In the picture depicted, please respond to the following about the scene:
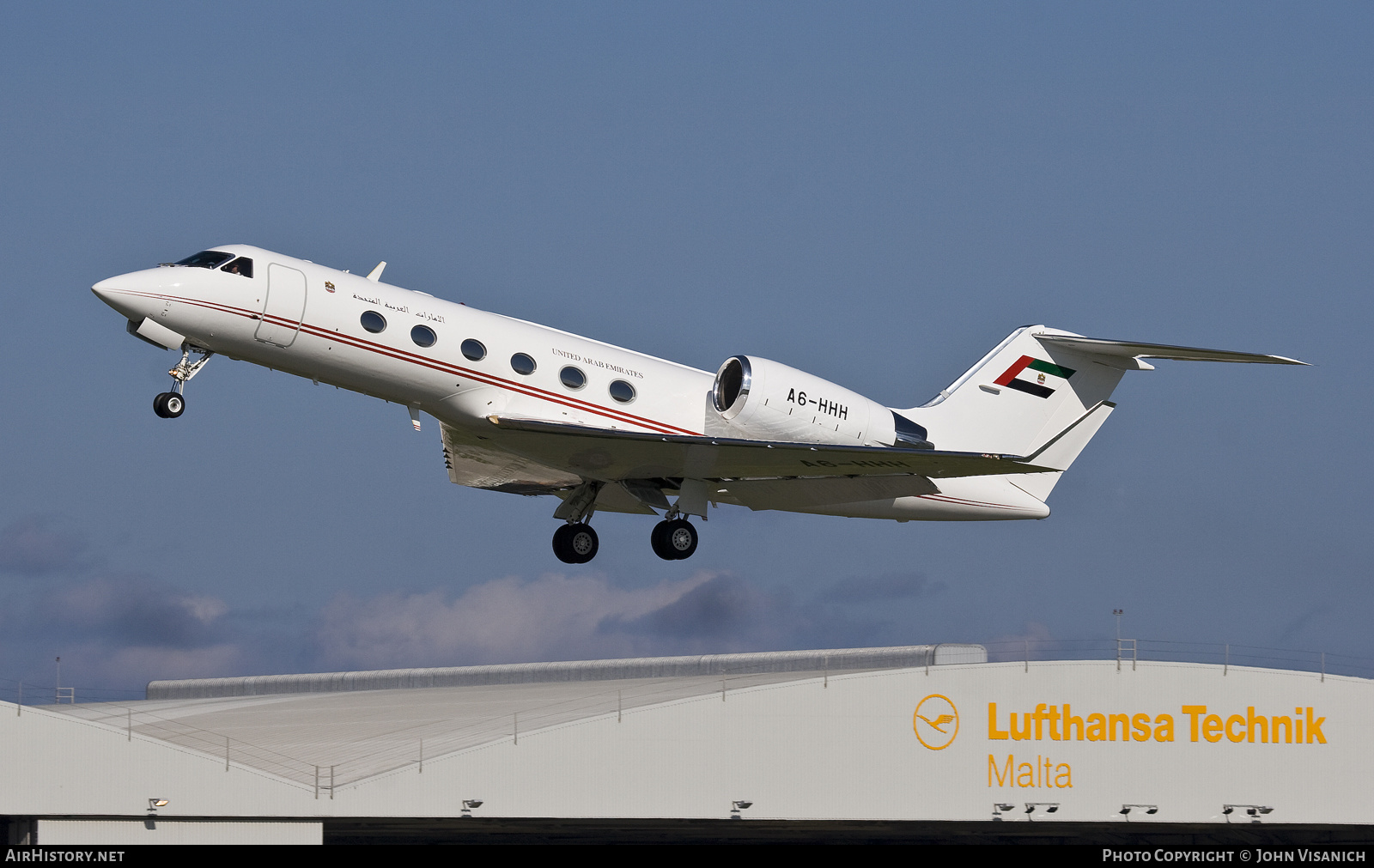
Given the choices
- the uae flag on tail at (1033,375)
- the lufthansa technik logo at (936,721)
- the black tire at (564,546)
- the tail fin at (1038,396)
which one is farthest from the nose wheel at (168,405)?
the lufthansa technik logo at (936,721)

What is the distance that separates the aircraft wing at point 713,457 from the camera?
25.5 meters

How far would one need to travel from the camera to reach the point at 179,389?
2431 cm

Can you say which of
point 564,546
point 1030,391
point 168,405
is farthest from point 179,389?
point 1030,391

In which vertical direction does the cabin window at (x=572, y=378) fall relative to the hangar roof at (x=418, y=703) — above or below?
above

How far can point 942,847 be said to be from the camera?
1575 inches

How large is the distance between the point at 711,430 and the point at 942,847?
17152mm

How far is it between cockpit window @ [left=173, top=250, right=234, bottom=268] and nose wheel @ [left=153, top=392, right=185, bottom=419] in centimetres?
180

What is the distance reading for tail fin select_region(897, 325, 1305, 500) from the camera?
29234 millimetres

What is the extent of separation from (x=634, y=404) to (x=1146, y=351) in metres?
8.51

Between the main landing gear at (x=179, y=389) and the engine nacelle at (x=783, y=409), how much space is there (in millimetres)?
7582

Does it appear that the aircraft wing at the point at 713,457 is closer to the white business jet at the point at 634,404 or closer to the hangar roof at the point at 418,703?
the white business jet at the point at 634,404

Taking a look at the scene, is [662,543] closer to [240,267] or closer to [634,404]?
[634,404]

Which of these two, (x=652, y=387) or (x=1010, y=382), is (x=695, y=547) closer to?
(x=652, y=387)

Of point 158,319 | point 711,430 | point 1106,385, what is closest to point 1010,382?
point 1106,385
